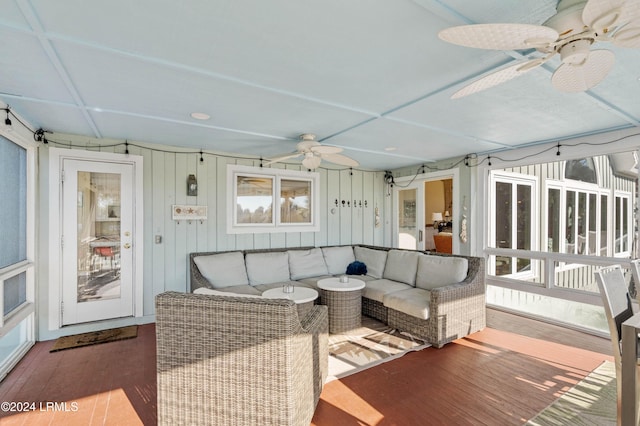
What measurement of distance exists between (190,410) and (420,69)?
8.75ft

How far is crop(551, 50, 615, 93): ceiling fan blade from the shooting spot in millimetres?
1530

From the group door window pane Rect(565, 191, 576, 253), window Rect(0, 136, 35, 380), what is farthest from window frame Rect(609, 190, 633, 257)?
window Rect(0, 136, 35, 380)

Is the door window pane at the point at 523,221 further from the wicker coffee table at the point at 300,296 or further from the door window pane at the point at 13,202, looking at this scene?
the door window pane at the point at 13,202

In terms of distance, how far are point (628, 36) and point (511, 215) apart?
4.10 metres

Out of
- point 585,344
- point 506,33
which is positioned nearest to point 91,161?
point 506,33

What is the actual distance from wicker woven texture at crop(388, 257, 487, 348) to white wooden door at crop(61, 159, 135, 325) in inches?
142

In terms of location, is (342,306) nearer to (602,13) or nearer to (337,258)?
(337,258)

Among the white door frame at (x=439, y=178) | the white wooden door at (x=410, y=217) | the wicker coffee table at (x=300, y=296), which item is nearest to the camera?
the wicker coffee table at (x=300, y=296)

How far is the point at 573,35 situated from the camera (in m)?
1.45

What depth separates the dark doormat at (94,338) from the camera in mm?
3436

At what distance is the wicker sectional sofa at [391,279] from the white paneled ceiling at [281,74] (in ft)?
→ 5.64

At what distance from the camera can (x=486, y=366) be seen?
2.91 metres

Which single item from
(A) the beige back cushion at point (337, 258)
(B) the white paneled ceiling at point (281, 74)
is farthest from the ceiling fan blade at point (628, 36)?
(A) the beige back cushion at point (337, 258)

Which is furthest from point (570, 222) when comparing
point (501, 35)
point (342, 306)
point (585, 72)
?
point (501, 35)
